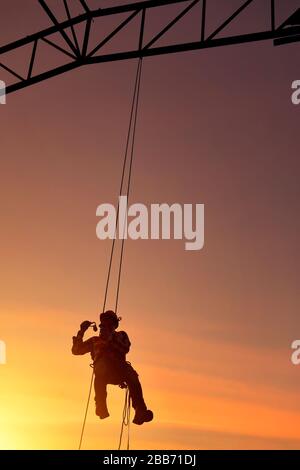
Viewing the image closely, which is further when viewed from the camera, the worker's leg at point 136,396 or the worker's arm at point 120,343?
the worker's leg at point 136,396

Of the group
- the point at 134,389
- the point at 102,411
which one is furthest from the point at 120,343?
the point at 102,411

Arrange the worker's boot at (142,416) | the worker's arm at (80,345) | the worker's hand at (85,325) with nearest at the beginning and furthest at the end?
the worker's hand at (85,325) → the worker's arm at (80,345) → the worker's boot at (142,416)

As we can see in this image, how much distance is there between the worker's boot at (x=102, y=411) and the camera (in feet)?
33.7

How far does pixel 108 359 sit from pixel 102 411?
2.25 ft

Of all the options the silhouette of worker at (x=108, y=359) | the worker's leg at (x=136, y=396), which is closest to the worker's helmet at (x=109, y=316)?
the silhouette of worker at (x=108, y=359)

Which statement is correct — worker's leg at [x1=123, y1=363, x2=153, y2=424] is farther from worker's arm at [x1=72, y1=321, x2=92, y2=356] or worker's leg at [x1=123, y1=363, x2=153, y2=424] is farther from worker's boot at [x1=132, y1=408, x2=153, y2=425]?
worker's arm at [x1=72, y1=321, x2=92, y2=356]

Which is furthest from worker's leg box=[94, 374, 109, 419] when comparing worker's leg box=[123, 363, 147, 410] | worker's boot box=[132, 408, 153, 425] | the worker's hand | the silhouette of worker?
the worker's hand

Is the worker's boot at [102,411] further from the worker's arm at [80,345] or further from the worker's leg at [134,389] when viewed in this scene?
the worker's arm at [80,345]

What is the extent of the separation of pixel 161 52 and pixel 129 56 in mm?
484

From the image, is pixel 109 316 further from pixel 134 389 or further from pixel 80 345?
pixel 134 389

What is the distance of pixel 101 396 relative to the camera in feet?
33.9

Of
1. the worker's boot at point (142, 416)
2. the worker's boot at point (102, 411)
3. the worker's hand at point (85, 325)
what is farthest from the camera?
the worker's boot at point (142, 416)

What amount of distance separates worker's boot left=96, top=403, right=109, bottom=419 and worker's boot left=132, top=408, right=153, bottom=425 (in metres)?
0.43

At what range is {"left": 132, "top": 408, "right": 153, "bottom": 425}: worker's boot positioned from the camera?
10492 millimetres
